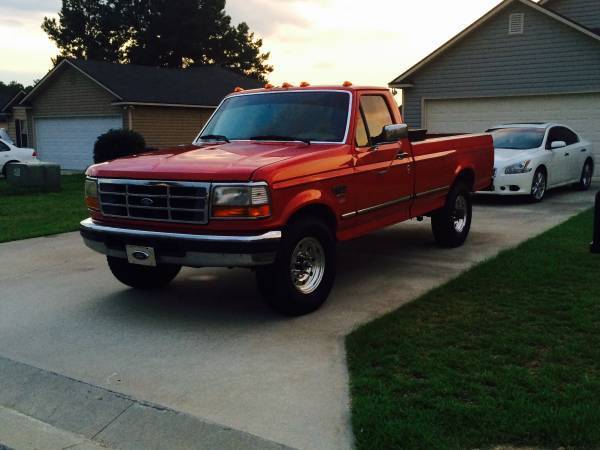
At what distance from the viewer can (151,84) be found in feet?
92.3

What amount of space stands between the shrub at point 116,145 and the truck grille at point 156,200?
1722cm

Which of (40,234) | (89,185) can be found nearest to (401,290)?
(89,185)

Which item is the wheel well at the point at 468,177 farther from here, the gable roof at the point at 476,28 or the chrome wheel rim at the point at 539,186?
the gable roof at the point at 476,28

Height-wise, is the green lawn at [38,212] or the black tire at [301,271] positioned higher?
the black tire at [301,271]

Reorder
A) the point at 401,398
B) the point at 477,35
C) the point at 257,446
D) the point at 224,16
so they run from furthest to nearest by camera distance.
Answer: the point at 224,16, the point at 477,35, the point at 401,398, the point at 257,446

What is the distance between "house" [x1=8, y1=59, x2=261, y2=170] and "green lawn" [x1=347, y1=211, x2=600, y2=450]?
22155mm

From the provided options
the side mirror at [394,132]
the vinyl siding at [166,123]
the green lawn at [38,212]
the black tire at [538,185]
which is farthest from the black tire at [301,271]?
Result: the vinyl siding at [166,123]

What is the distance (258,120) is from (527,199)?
8.41 m

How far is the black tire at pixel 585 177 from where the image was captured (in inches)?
592

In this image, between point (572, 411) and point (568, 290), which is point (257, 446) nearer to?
point (572, 411)

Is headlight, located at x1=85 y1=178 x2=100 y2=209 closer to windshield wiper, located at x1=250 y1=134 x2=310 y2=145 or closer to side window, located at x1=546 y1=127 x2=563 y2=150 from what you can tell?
windshield wiper, located at x1=250 y1=134 x2=310 y2=145

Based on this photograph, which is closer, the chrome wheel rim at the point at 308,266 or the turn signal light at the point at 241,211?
the turn signal light at the point at 241,211

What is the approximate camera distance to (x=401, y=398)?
12.7 ft

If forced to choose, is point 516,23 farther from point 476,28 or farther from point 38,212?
point 38,212
